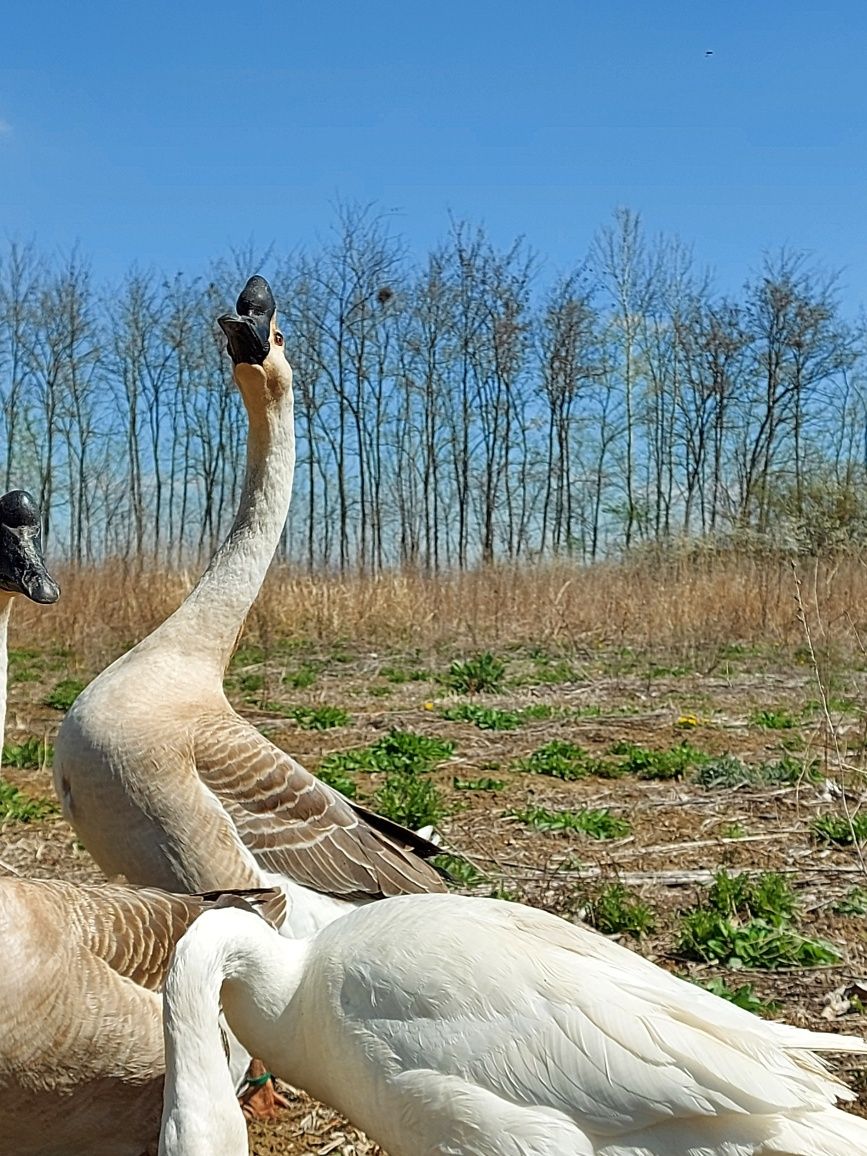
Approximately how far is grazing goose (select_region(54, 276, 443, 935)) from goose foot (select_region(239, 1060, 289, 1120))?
0.56m

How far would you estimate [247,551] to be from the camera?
4859mm

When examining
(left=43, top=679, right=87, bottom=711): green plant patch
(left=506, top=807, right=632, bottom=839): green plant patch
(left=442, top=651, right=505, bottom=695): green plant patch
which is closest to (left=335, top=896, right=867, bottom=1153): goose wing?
(left=506, top=807, right=632, bottom=839): green plant patch

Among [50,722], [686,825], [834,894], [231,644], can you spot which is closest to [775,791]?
[686,825]

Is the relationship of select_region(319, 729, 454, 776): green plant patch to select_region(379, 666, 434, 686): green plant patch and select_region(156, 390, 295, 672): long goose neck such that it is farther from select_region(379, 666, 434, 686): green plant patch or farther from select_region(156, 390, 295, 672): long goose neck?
select_region(379, 666, 434, 686): green plant patch

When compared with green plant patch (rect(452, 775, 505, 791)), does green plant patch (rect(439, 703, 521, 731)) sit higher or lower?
higher

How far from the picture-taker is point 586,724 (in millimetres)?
10102

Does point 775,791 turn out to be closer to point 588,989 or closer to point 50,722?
point 588,989

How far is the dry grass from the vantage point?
597 inches

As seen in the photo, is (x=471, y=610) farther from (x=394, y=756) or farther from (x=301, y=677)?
(x=394, y=756)

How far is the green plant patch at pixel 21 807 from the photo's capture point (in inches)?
270

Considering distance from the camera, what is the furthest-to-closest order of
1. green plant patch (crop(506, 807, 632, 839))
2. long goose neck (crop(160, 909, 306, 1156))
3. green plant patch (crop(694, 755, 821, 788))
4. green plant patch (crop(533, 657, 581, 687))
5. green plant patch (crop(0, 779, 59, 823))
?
green plant patch (crop(533, 657, 581, 687)), green plant patch (crop(694, 755, 821, 788)), green plant patch (crop(0, 779, 59, 823)), green plant patch (crop(506, 807, 632, 839)), long goose neck (crop(160, 909, 306, 1156))

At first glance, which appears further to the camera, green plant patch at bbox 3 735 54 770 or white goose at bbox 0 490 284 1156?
green plant patch at bbox 3 735 54 770

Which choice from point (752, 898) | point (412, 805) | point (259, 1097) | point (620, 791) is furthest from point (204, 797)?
point (620, 791)

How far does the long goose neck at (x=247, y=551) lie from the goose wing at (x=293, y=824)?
45 centimetres
